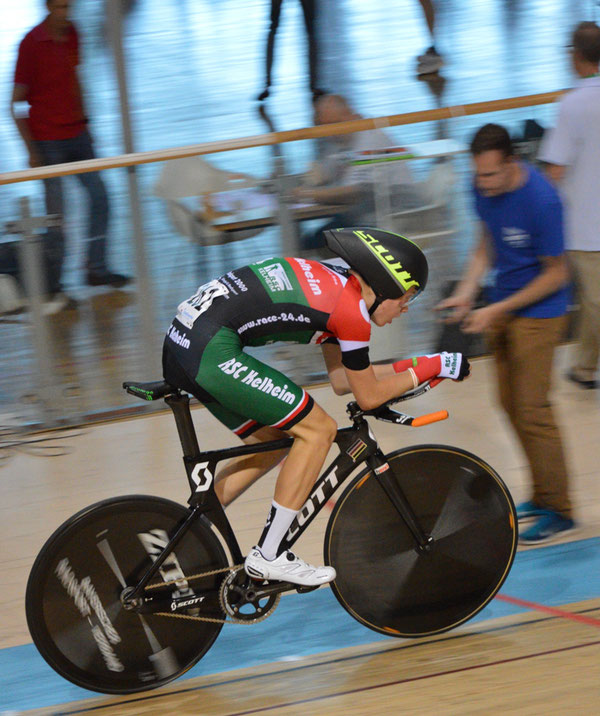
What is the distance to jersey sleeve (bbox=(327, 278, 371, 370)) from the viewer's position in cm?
291

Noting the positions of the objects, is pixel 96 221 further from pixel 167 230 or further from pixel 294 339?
pixel 294 339

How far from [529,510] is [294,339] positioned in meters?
1.52

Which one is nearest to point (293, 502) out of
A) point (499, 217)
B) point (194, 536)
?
point (194, 536)

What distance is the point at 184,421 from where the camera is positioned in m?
2.98

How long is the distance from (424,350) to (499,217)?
7.62ft

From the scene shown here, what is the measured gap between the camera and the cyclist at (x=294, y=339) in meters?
2.94

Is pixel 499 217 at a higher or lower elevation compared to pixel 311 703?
higher

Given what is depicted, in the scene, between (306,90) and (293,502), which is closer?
(293,502)

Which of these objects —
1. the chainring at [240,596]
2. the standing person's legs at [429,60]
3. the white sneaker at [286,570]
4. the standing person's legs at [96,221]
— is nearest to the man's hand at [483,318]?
the white sneaker at [286,570]

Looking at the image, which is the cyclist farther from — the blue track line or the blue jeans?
the blue jeans

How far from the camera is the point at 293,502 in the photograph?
3.01 metres

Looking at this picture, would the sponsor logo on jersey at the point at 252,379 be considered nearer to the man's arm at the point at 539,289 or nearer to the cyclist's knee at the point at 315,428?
the cyclist's knee at the point at 315,428

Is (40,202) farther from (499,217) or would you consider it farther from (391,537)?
(391,537)

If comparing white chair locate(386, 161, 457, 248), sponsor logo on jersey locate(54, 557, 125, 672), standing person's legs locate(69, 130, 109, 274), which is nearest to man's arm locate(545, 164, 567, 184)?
white chair locate(386, 161, 457, 248)
